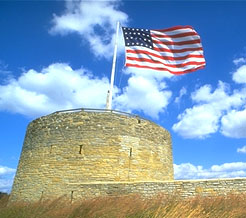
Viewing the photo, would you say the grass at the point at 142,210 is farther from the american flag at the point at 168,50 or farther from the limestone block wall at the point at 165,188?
the american flag at the point at 168,50

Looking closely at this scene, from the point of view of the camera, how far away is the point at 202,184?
9273mm

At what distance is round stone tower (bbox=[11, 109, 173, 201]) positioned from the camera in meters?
12.1

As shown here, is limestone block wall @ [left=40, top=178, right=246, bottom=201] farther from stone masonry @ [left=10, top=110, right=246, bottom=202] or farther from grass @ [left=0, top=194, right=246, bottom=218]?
grass @ [left=0, top=194, right=246, bottom=218]

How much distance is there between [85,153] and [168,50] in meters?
6.78

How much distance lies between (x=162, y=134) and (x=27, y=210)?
29.3 feet

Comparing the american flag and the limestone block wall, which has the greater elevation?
the american flag

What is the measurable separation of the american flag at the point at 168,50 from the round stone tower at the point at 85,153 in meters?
3.09

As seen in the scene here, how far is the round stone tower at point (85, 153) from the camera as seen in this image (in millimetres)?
12109

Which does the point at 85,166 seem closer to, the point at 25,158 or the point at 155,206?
the point at 25,158

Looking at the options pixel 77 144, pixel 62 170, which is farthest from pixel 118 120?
pixel 62 170

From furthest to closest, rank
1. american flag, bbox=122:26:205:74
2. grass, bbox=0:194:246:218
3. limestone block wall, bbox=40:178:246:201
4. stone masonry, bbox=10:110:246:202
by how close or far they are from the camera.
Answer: american flag, bbox=122:26:205:74 → stone masonry, bbox=10:110:246:202 → limestone block wall, bbox=40:178:246:201 → grass, bbox=0:194:246:218

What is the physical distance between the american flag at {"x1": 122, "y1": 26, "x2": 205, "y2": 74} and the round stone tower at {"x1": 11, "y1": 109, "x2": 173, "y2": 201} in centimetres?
309

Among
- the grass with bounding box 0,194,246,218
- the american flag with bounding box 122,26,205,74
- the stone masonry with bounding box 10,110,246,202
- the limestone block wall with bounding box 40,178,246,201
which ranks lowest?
the grass with bounding box 0,194,246,218

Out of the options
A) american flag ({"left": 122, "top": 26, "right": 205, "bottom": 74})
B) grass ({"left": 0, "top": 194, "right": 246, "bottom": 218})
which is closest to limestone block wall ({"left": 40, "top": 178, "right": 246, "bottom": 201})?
grass ({"left": 0, "top": 194, "right": 246, "bottom": 218})
